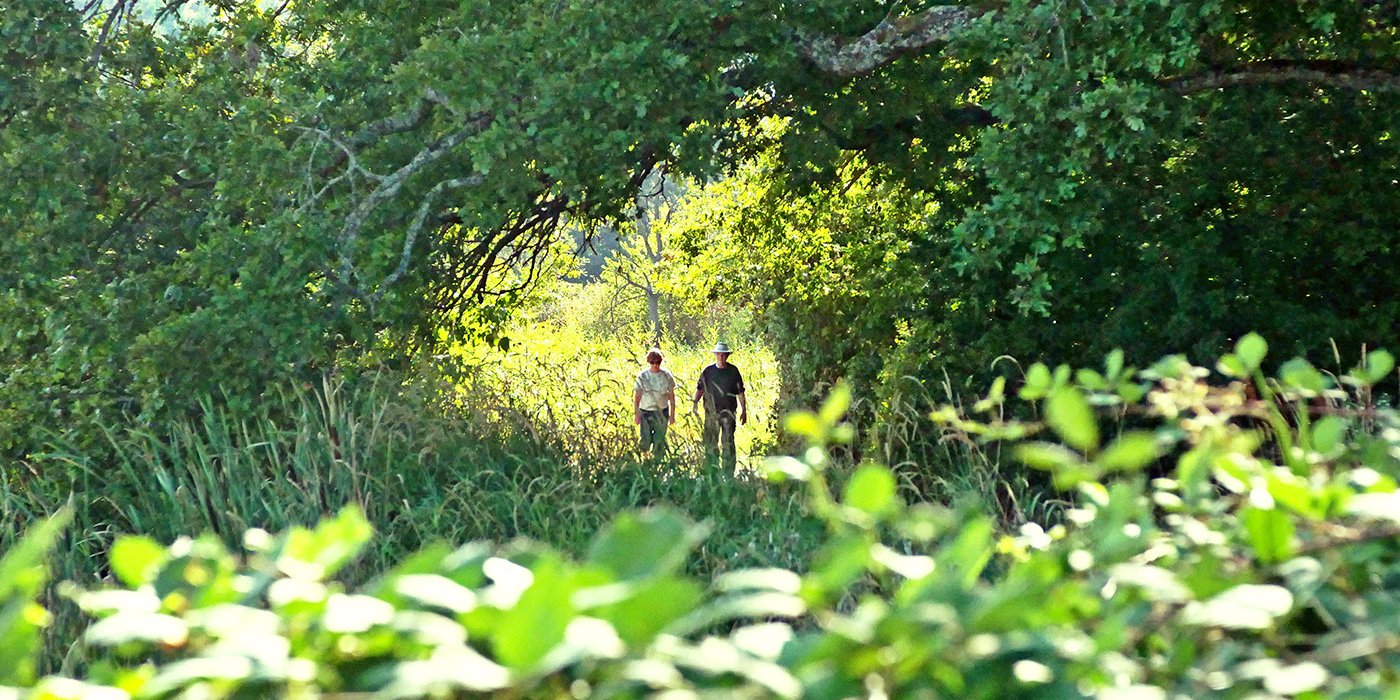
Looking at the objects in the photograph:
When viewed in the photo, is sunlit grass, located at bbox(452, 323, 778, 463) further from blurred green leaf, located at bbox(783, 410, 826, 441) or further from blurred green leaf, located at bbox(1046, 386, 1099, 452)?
blurred green leaf, located at bbox(1046, 386, 1099, 452)

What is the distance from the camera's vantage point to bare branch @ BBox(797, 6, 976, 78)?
688 cm

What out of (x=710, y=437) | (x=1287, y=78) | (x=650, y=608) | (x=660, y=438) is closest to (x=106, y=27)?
(x=660, y=438)

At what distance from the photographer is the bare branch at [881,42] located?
6.88 m

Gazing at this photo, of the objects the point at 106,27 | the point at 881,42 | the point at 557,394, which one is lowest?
the point at 557,394

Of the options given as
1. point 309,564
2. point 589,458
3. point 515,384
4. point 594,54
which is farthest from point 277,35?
point 309,564

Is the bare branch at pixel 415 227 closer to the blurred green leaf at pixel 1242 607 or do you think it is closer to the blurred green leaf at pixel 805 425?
the blurred green leaf at pixel 805 425

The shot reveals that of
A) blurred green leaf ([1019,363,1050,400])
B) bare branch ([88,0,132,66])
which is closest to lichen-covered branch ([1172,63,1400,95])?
blurred green leaf ([1019,363,1050,400])

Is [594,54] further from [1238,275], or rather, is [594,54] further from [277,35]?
[1238,275]

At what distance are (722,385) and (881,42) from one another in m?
4.51

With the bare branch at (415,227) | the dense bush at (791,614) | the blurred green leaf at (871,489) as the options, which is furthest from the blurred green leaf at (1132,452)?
the bare branch at (415,227)

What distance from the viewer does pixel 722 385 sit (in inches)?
438

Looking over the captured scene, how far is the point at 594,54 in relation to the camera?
642 cm

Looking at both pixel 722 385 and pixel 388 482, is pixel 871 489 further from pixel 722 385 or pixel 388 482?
pixel 722 385

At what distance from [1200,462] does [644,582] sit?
62cm
